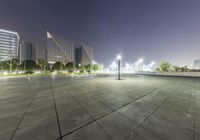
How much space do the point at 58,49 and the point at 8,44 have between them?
5004 centimetres

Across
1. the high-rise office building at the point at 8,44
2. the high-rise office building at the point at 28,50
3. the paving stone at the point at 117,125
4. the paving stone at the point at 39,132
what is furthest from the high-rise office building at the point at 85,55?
the paving stone at the point at 39,132

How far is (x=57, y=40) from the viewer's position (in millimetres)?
115188

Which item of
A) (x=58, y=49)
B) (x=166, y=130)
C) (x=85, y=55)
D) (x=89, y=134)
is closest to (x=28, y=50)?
(x=58, y=49)

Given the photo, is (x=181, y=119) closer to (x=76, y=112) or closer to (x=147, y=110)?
(x=147, y=110)

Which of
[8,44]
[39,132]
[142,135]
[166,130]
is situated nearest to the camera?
[142,135]

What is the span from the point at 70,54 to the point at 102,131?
133064 millimetres

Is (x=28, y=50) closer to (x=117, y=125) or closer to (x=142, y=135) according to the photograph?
(x=117, y=125)

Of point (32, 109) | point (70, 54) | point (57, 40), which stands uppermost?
point (57, 40)

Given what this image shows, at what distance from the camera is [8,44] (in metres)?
99.9

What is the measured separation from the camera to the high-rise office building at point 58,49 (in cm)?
10598

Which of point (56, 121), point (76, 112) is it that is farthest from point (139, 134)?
point (56, 121)

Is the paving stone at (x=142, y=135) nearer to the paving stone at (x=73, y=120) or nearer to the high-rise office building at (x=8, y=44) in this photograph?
the paving stone at (x=73, y=120)

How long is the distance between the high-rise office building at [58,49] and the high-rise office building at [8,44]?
3754cm

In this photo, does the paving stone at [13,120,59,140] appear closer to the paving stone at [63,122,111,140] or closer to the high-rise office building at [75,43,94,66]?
the paving stone at [63,122,111,140]
